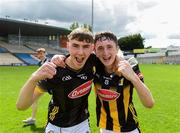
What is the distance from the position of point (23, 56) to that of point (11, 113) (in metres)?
53.4

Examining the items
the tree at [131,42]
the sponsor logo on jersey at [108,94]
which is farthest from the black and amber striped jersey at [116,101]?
the tree at [131,42]

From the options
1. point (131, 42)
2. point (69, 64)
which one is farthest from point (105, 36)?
point (131, 42)

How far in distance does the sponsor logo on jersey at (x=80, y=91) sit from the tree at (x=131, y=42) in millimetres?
109878

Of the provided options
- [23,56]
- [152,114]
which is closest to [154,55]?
[23,56]

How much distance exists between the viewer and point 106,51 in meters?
4.23

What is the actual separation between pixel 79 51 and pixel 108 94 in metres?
0.68

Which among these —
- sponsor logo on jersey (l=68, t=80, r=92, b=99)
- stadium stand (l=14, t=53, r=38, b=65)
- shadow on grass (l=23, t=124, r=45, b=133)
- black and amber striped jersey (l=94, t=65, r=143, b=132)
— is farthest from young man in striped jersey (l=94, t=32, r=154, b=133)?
stadium stand (l=14, t=53, r=38, b=65)

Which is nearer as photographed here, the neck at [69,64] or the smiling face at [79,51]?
the smiling face at [79,51]

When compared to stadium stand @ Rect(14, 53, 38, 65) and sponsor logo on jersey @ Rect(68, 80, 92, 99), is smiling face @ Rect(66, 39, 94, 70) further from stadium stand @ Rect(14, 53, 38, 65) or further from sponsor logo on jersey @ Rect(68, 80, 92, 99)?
stadium stand @ Rect(14, 53, 38, 65)

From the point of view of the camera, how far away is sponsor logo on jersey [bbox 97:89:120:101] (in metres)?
4.35

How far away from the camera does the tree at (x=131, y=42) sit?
115250 mm

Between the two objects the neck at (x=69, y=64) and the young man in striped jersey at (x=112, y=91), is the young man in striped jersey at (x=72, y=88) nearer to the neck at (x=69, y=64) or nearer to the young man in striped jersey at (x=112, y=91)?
the neck at (x=69, y=64)

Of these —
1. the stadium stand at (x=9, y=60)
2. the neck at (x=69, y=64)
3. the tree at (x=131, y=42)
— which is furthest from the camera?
the tree at (x=131, y=42)

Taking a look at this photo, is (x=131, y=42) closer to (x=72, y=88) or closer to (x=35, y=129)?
(x=35, y=129)
